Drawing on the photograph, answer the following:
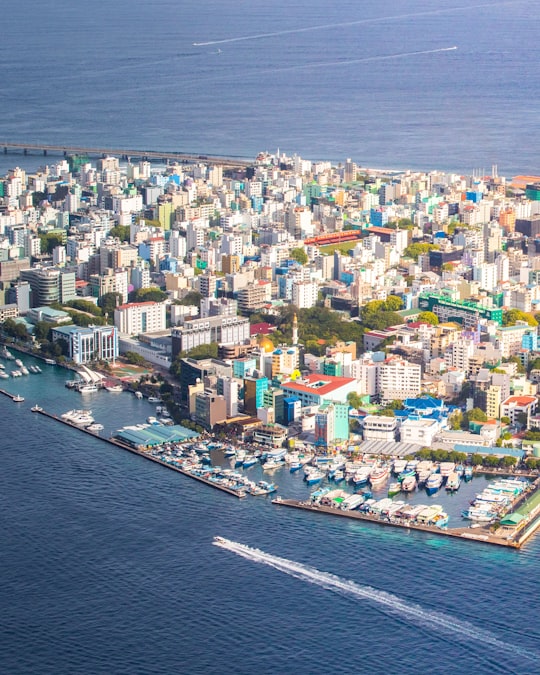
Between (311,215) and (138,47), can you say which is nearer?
(311,215)

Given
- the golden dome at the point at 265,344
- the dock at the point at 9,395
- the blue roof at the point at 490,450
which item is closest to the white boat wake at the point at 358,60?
the golden dome at the point at 265,344

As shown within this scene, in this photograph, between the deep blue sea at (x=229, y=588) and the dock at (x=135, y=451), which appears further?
the dock at (x=135, y=451)

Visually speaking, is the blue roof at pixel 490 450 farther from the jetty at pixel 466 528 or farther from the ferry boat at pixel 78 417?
the ferry boat at pixel 78 417

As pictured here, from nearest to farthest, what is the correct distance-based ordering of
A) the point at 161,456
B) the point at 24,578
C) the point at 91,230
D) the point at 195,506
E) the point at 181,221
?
the point at 24,578
the point at 195,506
the point at 161,456
the point at 91,230
the point at 181,221

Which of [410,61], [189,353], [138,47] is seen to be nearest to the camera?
[189,353]

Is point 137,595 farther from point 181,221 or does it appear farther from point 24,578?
point 181,221

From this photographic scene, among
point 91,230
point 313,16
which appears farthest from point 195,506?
point 313,16

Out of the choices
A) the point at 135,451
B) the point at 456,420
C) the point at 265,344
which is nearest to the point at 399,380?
the point at 456,420
